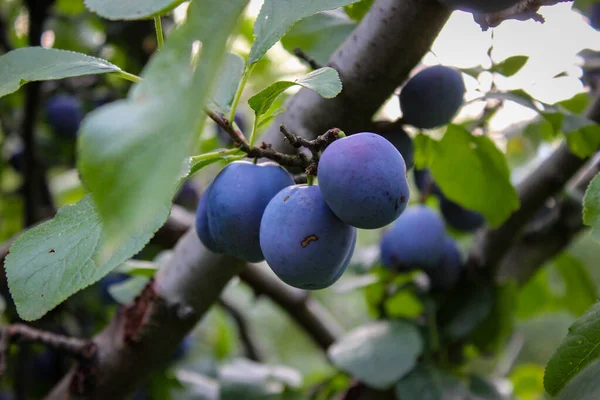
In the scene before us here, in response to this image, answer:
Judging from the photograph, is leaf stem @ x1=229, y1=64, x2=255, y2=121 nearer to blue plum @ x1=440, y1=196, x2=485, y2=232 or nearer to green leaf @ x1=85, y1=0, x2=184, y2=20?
green leaf @ x1=85, y1=0, x2=184, y2=20

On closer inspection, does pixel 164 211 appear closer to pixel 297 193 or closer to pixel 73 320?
pixel 297 193

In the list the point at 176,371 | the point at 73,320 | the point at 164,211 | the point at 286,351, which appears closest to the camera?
the point at 164,211

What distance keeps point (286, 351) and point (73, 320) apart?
3.40 feet

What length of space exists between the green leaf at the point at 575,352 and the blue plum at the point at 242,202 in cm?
25

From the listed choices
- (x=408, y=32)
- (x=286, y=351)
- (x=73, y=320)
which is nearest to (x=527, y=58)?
(x=408, y=32)

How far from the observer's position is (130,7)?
39cm

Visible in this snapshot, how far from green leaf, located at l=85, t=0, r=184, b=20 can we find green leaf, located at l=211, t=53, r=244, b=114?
0.41 feet

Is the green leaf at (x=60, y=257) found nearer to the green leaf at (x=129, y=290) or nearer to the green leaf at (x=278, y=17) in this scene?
the green leaf at (x=278, y=17)

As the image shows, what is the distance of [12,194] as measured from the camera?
1.46 metres

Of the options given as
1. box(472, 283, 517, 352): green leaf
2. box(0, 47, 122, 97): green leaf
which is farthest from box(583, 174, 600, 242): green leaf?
box(472, 283, 517, 352): green leaf

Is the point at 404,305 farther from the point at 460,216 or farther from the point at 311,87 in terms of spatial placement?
the point at 311,87

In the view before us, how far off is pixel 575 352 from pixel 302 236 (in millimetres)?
229

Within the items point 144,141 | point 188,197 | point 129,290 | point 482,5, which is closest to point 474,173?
point 482,5

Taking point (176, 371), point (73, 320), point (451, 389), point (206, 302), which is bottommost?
point (73, 320)
